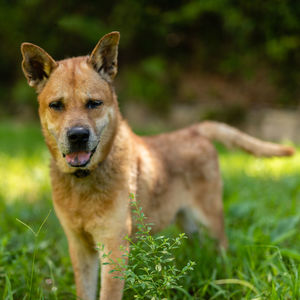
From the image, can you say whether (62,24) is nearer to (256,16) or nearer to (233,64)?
(256,16)

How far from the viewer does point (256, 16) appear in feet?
28.8

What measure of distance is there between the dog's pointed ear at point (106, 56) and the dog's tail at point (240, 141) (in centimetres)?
151

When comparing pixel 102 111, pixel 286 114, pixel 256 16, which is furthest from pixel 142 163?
pixel 286 114

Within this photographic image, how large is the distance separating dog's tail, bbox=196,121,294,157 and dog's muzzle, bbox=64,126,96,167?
1.78m

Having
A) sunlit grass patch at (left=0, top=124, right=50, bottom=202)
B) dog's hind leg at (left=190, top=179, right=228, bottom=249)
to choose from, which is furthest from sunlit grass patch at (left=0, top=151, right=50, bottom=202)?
dog's hind leg at (left=190, top=179, right=228, bottom=249)

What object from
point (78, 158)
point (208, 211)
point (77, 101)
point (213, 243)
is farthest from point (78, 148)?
point (213, 243)

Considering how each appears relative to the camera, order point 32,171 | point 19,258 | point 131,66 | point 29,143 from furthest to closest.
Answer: point 131,66
point 29,143
point 32,171
point 19,258

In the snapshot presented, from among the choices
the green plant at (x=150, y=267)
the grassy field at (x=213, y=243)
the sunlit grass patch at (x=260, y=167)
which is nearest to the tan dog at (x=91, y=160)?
the grassy field at (x=213, y=243)

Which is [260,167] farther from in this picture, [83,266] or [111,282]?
[111,282]

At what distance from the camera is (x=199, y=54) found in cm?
1141

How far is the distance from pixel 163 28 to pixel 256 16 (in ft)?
7.59

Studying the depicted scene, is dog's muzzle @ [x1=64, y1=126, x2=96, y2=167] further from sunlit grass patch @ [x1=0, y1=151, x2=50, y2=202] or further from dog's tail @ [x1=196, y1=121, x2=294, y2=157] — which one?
sunlit grass patch @ [x1=0, y1=151, x2=50, y2=202]

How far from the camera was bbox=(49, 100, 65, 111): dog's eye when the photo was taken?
2.42 m

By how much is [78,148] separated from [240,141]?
2091 mm
